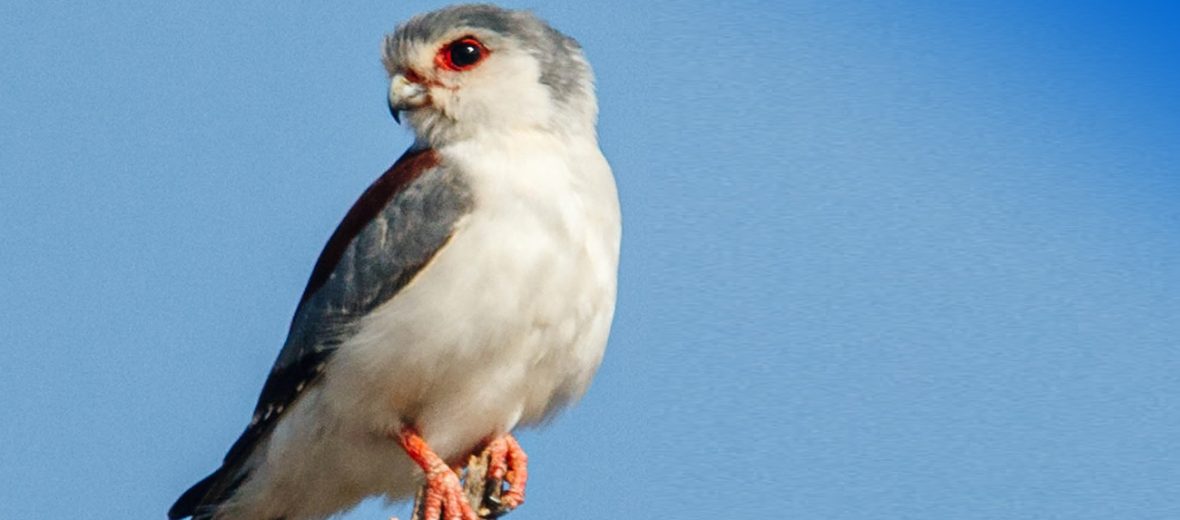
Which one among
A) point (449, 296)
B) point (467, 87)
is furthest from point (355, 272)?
point (467, 87)

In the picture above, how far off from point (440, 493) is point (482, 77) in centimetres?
161

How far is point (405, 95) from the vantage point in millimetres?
7613

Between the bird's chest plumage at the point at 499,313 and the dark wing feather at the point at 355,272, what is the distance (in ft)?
0.24

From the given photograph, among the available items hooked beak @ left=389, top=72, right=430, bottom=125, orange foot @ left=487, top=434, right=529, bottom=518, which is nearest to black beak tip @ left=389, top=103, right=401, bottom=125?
hooked beak @ left=389, top=72, right=430, bottom=125

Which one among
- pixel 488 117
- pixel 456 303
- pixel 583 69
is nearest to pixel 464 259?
pixel 456 303

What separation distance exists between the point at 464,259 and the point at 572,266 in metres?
0.36

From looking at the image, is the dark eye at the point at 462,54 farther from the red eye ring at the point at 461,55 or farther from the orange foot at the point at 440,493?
the orange foot at the point at 440,493

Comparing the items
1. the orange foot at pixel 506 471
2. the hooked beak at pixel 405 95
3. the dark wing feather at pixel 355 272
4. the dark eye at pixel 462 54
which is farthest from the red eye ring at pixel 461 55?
the orange foot at pixel 506 471

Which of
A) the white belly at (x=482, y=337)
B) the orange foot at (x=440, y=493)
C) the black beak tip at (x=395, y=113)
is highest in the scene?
the black beak tip at (x=395, y=113)

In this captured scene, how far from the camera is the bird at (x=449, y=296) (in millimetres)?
6949

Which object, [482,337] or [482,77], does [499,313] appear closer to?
[482,337]

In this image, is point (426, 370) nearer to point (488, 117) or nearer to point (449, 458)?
point (449, 458)

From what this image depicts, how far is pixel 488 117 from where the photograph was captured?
746 centimetres

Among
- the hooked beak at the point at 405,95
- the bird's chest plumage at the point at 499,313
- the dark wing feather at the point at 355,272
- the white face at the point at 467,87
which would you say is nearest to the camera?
the bird's chest plumage at the point at 499,313
